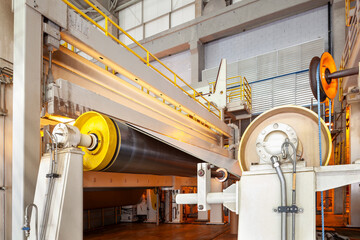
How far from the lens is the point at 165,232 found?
28.0ft

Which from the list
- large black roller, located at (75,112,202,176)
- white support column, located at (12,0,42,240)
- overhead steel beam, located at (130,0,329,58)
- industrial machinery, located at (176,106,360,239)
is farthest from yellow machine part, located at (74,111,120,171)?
overhead steel beam, located at (130,0,329,58)

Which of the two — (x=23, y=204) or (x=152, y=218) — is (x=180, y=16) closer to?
(x=152, y=218)

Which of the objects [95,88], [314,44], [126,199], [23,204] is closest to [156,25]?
[314,44]

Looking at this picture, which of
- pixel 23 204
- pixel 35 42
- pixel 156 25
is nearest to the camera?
pixel 23 204

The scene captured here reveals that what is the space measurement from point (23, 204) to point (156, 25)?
1398 cm

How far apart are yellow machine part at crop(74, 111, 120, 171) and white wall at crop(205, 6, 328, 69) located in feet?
34.1

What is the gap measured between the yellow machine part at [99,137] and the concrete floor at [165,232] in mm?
5044

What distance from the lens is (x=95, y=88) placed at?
13.6 ft

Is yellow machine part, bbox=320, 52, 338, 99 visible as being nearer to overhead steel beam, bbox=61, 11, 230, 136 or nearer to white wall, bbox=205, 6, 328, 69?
overhead steel beam, bbox=61, 11, 230, 136

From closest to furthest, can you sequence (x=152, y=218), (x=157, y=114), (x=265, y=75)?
(x=157, y=114)
(x=152, y=218)
(x=265, y=75)

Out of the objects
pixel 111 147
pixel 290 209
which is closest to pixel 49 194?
pixel 111 147

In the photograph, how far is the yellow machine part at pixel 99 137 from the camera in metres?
3.45

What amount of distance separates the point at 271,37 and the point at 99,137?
10.7m

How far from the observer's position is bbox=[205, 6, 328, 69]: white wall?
1110 cm
